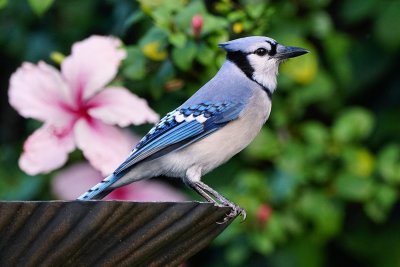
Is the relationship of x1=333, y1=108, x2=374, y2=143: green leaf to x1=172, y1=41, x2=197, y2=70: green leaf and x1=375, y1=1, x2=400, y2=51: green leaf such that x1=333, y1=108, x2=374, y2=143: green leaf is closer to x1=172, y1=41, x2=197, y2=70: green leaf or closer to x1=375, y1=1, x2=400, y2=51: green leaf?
x1=375, y1=1, x2=400, y2=51: green leaf

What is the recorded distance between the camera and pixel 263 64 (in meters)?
2.08

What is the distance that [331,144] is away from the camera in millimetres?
2787

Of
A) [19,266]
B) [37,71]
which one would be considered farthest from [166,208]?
[37,71]

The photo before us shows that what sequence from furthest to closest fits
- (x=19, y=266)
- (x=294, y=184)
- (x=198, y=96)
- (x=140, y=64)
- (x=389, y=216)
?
(x=389, y=216) → (x=294, y=184) → (x=140, y=64) → (x=198, y=96) → (x=19, y=266)

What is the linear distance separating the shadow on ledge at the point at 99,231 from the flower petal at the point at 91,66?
0.71m

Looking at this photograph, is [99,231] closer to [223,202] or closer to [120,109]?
[223,202]

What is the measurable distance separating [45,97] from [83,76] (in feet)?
0.28

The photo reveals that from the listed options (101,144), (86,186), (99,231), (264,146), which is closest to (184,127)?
(101,144)

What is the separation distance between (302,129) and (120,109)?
0.99m

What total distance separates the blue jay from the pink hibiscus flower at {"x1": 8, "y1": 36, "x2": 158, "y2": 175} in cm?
7

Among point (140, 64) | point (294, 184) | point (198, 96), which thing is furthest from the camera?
point (294, 184)

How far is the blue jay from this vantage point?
6.12ft

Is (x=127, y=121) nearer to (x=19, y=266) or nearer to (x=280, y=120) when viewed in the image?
(x=19, y=266)

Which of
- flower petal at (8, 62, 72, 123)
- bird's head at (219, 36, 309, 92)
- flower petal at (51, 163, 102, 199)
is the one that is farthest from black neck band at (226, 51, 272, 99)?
flower petal at (51, 163, 102, 199)
